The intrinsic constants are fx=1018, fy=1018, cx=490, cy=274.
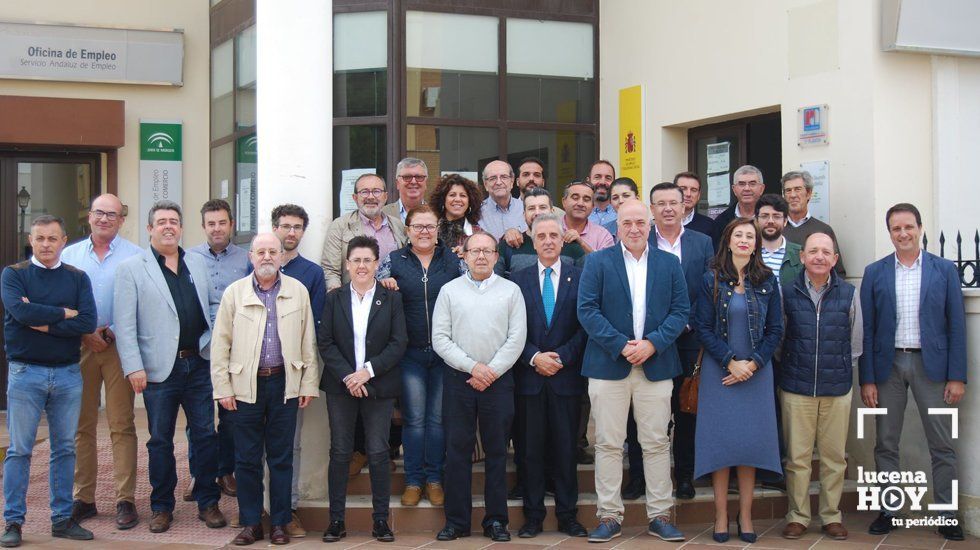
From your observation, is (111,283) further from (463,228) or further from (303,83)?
(463,228)

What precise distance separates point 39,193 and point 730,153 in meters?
6.88

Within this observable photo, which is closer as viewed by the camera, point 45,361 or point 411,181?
point 45,361

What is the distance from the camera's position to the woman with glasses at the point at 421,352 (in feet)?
19.8

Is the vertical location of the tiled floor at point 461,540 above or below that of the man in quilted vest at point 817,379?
below

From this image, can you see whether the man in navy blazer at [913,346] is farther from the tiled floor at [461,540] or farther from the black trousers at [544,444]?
the black trousers at [544,444]

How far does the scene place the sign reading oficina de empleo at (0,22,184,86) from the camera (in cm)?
995


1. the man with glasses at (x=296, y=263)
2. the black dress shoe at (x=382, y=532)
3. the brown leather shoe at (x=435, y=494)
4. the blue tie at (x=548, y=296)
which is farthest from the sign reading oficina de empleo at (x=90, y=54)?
the black dress shoe at (x=382, y=532)

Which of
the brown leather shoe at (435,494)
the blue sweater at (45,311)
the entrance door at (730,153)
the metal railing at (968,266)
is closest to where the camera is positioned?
the blue sweater at (45,311)

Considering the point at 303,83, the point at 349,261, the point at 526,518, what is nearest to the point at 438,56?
the point at 303,83

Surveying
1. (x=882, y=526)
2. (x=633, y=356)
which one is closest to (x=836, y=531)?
(x=882, y=526)

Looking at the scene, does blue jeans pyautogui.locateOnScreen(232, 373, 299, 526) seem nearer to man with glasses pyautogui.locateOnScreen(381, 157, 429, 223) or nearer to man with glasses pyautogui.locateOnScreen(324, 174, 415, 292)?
man with glasses pyautogui.locateOnScreen(324, 174, 415, 292)

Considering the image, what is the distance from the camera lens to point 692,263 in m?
6.24

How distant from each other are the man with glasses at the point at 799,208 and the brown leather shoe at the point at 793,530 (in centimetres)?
181

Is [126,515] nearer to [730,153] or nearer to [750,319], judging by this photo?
[750,319]
